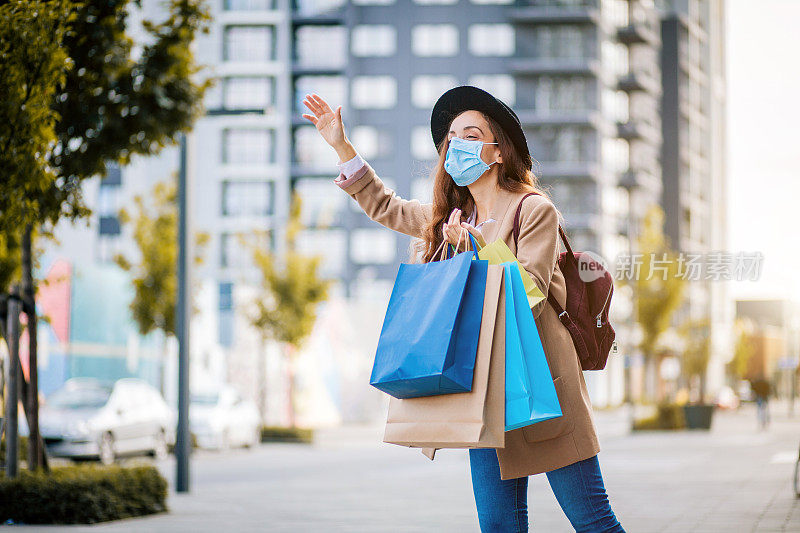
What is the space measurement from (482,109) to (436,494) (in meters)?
10.1

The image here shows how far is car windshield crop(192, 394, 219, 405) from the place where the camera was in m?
26.4

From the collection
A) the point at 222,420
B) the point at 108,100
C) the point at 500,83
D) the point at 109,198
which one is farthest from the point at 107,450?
the point at 500,83

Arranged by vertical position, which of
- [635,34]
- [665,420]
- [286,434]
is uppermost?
[635,34]

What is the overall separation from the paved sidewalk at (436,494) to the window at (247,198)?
50.8m

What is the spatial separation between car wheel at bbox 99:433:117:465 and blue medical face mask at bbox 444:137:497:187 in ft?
57.5

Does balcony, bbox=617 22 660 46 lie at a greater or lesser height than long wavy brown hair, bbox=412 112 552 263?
greater

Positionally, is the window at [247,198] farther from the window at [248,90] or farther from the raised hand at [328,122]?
the raised hand at [328,122]

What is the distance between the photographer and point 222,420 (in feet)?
86.2

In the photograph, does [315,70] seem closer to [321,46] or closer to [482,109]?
[321,46]

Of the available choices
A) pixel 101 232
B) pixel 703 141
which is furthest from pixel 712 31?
pixel 101 232

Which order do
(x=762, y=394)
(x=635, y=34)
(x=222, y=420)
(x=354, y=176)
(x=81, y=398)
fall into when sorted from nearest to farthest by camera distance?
(x=354, y=176) → (x=81, y=398) → (x=222, y=420) → (x=762, y=394) → (x=635, y=34)

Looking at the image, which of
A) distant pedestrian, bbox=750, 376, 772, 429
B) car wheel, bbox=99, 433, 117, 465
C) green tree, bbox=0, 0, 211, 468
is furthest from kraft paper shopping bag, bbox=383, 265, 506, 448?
distant pedestrian, bbox=750, 376, 772, 429

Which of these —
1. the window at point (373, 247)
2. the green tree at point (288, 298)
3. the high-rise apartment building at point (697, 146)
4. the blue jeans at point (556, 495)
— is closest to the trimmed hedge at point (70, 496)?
the blue jeans at point (556, 495)

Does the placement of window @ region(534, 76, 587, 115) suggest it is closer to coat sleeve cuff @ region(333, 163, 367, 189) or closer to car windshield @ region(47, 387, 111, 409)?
car windshield @ region(47, 387, 111, 409)
